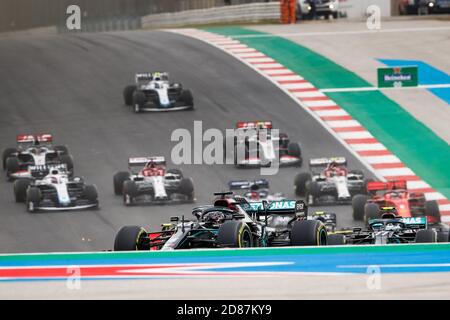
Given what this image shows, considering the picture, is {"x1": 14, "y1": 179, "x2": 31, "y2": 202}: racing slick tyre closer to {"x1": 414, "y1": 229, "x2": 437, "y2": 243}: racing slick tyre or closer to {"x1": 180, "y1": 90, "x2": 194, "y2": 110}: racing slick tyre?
{"x1": 180, "y1": 90, "x2": 194, "y2": 110}: racing slick tyre

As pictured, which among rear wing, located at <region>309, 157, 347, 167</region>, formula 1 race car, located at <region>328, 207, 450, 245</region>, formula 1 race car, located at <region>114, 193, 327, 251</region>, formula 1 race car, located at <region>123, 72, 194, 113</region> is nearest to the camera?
formula 1 race car, located at <region>114, 193, 327, 251</region>

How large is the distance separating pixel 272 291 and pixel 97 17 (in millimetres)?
37133

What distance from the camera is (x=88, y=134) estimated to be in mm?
31797

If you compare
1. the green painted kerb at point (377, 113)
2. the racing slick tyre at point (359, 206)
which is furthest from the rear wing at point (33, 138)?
the green painted kerb at point (377, 113)

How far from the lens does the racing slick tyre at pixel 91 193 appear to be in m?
26.3

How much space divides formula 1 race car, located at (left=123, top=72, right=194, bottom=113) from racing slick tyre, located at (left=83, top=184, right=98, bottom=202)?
697 centimetres

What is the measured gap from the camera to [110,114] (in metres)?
33.4

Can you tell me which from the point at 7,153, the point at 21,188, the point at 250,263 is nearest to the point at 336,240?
the point at 250,263

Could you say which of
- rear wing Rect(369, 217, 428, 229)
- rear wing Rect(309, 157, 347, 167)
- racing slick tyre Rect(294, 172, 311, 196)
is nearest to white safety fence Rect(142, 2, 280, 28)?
rear wing Rect(309, 157, 347, 167)

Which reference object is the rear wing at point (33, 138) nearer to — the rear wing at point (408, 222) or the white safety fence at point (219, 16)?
the rear wing at point (408, 222)

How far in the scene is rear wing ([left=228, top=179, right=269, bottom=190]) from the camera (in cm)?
2581

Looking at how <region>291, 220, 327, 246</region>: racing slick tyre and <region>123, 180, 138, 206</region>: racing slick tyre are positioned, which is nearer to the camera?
<region>291, 220, 327, 246</region>: racing slick tyre

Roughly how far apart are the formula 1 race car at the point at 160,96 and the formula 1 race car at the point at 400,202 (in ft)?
29.4
